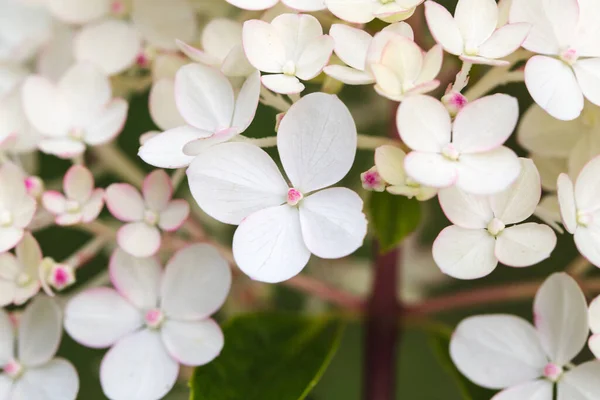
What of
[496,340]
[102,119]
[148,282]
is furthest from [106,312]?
[496,340]

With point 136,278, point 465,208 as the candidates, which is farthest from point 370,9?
point 136,278

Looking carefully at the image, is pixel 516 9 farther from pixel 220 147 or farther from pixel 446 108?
pixel 220 147

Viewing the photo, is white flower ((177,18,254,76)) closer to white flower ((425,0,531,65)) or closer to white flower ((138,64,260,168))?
white flower ((138,64,260,168))

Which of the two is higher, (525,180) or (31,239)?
(525,180)

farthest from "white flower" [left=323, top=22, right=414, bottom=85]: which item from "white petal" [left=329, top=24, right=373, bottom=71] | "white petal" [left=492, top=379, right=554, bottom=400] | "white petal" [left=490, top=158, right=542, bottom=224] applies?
"white petal" [left=492, top=379, right=554, bottom=400]

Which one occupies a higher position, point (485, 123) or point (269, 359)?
point (485, 123)

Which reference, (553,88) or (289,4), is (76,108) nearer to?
(289,4)

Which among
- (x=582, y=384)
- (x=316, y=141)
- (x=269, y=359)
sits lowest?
(x=269, y=359)
